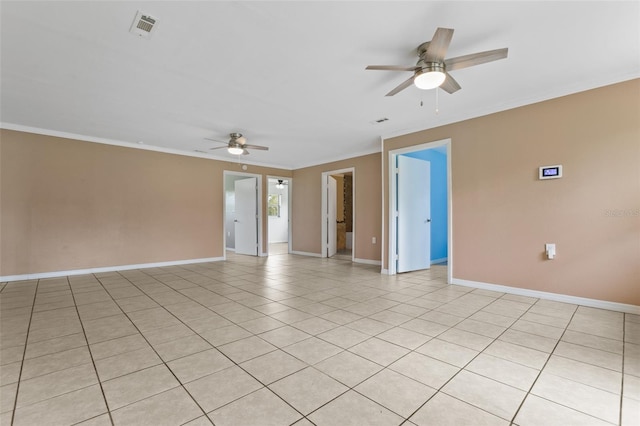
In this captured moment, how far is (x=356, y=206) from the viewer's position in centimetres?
666

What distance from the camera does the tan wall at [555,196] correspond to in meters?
3.04

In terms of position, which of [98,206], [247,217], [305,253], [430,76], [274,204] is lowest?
[305,253]

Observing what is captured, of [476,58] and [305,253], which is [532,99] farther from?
[305,253]

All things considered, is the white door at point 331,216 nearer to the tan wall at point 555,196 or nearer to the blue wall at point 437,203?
the blue wall at point 437,203

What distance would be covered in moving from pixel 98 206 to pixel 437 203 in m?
7.16

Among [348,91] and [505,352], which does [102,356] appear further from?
[348,91]

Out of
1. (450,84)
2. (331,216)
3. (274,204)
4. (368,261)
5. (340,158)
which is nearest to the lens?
(450,84)

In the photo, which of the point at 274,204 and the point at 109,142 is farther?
the point at 274,204

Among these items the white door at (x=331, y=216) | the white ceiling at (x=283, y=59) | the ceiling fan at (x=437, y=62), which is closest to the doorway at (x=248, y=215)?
the white door at (x=331, y=216)

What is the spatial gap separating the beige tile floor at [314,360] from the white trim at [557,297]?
0.11 m

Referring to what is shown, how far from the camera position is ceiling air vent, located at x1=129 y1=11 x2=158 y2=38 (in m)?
2.14

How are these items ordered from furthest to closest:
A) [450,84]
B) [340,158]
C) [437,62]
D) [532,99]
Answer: [340,158]
[532,99]
[450,84]
[437,62]

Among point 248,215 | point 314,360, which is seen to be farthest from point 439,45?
point 248,215

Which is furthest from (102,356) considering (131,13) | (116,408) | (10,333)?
(131,13)
